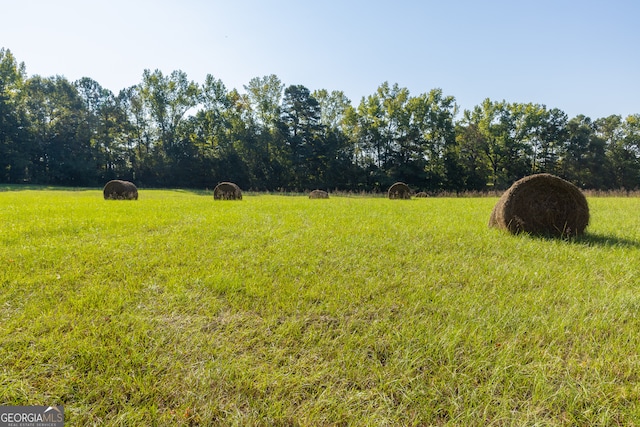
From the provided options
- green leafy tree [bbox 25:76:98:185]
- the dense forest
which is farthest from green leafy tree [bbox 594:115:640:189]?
green leafy tree [bbox 25:76:98:185]

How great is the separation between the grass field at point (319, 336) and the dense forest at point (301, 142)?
37748 mm

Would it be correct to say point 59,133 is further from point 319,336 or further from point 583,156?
point 583,156

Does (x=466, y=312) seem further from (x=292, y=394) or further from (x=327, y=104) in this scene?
(x=327, y=104)

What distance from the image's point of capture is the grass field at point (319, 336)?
1713 mm

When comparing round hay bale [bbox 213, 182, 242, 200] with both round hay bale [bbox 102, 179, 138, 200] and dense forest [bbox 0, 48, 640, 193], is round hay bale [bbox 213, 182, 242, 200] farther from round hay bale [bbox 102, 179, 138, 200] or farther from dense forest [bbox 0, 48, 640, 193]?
dense forest [bbox 0, 48, 640, 193]

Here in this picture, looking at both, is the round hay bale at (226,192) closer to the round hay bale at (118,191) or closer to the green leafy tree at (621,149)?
the round hay bale at (118,191)

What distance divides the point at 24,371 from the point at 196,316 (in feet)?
3.55

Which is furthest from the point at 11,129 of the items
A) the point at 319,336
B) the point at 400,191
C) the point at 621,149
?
the point at 621,149

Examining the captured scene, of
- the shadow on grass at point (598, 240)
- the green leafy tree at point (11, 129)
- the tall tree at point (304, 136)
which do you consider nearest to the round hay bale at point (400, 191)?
the shadow on grass at point (598, 240)

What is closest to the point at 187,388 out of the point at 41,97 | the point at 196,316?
the point at 196,316

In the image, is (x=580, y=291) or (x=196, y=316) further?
(x=580, y=291)

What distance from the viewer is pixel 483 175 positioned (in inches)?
1720

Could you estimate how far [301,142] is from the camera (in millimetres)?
43906

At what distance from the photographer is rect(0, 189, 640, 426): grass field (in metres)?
1.71
